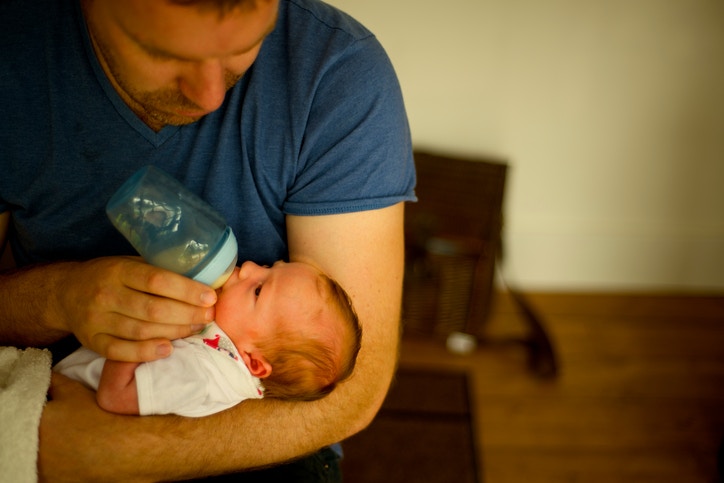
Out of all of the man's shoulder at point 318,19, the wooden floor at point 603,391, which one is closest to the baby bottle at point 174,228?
the man's shoulder at point 318,19

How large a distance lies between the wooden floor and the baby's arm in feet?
4.19

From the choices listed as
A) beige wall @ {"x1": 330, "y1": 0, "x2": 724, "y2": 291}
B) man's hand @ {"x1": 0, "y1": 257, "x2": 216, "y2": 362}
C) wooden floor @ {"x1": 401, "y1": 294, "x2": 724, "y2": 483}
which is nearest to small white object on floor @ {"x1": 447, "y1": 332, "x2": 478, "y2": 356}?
wooden floor @ {"x1": 401, "y1": 294, "x2": 724, "y2": 483}

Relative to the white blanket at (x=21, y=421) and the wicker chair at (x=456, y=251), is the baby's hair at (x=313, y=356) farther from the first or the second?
the wicker chair at (x=456, y=251)

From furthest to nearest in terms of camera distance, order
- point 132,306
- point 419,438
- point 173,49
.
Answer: point 419,438, point 132,306, point 173,49

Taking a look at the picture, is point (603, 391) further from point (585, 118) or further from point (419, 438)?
point (585, 118)

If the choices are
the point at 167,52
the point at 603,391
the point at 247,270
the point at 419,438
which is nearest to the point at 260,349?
the point at 247,270

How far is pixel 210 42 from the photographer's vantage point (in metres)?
0.84

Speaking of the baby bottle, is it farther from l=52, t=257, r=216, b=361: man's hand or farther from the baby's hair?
the baby's hair

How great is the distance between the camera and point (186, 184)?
3.56ft

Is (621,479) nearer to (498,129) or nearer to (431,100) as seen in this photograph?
(498,129)

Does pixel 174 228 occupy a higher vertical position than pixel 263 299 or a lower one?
higher

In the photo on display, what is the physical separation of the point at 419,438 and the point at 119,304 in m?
1.31

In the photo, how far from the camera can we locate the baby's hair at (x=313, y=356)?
3.51 feet

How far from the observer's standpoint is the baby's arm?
100cm
